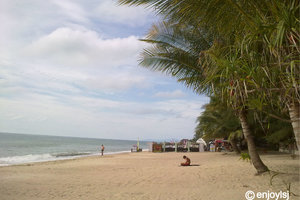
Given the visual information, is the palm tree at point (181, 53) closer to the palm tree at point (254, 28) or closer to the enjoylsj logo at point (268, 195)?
the enjoylsj logo at point (268, 195)

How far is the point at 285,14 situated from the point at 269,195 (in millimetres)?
4182

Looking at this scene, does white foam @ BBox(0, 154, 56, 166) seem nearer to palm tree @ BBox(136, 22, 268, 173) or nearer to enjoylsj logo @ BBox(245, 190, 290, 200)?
palm tree @ BBox(136, 22, 268, 173)

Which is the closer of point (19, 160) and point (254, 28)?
point (254, 28)

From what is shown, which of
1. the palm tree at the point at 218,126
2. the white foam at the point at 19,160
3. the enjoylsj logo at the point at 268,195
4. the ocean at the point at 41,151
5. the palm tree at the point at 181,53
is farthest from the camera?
the ocean at the point at 41,151

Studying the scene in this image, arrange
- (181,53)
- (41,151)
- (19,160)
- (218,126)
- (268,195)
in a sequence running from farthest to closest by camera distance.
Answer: (41,151) → (19,160) → (218,126) → (181,53) → (268,195)

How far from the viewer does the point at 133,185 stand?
7086 mm

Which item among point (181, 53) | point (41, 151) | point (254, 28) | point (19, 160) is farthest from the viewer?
point (41, 151)

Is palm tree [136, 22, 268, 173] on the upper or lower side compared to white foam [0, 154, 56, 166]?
upper

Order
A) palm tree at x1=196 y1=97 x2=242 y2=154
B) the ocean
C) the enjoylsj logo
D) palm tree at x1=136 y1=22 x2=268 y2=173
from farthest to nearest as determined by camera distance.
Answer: the ocean, palm tree at x1=196 y1=97 x2=242 y2=154, palm tree at x1=136 y1=22 x2=268 y2=173, the enjoylsj logo

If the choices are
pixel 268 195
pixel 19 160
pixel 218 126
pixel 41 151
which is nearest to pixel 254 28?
pixel 268 195

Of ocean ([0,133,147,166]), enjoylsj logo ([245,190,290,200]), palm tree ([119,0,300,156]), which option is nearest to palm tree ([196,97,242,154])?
enjoylsj logo ([245,190,290,200])

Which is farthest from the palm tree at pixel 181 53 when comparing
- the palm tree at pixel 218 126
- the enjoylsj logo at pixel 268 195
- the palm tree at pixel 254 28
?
the palm tree at pixel 218 126

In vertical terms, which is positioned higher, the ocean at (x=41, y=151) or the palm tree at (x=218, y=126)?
the palm tree at (x=218, y=126)

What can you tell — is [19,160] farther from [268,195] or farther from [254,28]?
[254,28]
